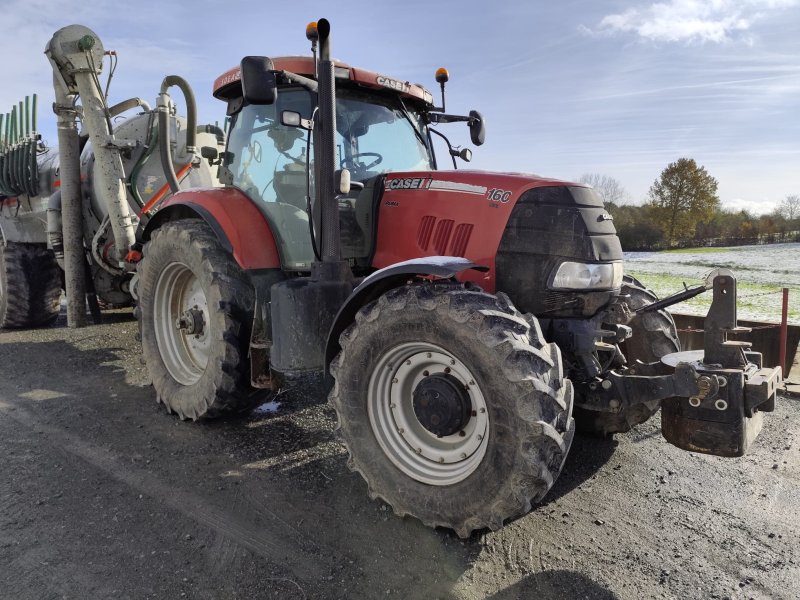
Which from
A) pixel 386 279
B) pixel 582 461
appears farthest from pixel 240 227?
pixel 582 461

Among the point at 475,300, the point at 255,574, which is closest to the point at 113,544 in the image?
the point at 255,574

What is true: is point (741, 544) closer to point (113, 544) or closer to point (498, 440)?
point (498, 440)

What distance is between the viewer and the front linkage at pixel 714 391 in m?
2.68

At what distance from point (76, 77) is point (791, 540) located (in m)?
7.54

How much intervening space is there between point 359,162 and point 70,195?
468 centimetres

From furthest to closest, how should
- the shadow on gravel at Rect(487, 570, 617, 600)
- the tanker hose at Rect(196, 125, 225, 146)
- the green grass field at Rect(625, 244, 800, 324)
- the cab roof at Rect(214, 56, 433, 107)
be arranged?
the green grass field at Rect(625, 244, 800, 324)
the tanker hose at Rect(196, 125, 225, 146)
the cab roof at Rect(214, 56, 433, 107)
the shadow on gravel at Rect(487, 570, 617, 600)

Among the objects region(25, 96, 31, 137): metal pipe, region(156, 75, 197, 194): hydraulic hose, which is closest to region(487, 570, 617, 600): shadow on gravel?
region(156, 75, 197, 194): hydraulic hose

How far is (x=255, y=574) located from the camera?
2.64 meters

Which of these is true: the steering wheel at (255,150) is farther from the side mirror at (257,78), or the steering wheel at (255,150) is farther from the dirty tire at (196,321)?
the side mirror at (257,78)

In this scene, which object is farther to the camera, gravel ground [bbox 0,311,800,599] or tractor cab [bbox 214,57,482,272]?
tractor cab [bbox 214,57,482,272]

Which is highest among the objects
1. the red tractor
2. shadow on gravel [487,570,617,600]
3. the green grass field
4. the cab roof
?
the cab roof

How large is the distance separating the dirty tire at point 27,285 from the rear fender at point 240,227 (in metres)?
4.88

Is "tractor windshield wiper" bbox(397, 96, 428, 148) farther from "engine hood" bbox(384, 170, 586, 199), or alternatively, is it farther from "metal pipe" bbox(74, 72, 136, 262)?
"metal pipe" bbox(74, 72, 136, 262)

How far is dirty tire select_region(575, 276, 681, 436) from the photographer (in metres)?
3.82
